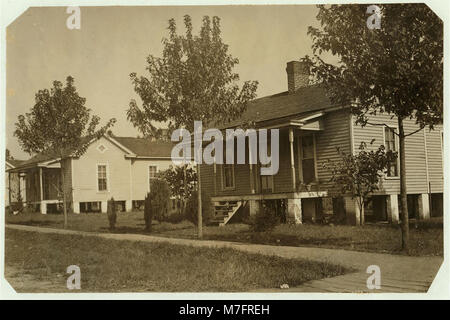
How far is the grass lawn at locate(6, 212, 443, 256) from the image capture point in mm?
9867

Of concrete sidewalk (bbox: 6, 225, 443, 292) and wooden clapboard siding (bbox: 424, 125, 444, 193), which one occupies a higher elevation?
wooden clapboard siding (bbox: 424, 125, 444, 193)

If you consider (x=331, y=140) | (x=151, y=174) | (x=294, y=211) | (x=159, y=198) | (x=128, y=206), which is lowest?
(x=294, y=211)

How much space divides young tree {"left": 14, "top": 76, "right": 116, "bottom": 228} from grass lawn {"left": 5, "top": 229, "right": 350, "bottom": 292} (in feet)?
6.62

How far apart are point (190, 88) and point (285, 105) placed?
3.26m

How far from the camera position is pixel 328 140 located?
42.5 ft

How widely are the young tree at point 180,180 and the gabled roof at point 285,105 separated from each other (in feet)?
5.03

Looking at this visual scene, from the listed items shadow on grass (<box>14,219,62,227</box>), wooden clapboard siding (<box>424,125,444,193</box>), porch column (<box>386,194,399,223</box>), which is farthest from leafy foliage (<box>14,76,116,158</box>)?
porch column (<box>386,194,399,223</box>)

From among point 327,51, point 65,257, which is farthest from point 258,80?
point 65,257

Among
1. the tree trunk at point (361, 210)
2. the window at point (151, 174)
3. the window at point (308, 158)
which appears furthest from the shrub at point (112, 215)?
the tree trunk at point (361, 210)

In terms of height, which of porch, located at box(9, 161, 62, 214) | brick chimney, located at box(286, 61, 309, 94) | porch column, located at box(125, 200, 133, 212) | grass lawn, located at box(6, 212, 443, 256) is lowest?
grass lawn, located at box(6, 212, 443, 256)

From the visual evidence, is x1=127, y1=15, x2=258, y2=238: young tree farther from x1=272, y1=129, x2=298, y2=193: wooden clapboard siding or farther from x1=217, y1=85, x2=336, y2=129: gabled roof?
x1=272, y1=129, x2=298, y2=193: wooden clapboard siding

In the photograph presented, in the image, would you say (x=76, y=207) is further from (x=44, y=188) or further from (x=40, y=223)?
(x=44, y=188)

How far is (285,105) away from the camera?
42.6 ft

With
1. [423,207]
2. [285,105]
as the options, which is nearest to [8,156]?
[285,105]
